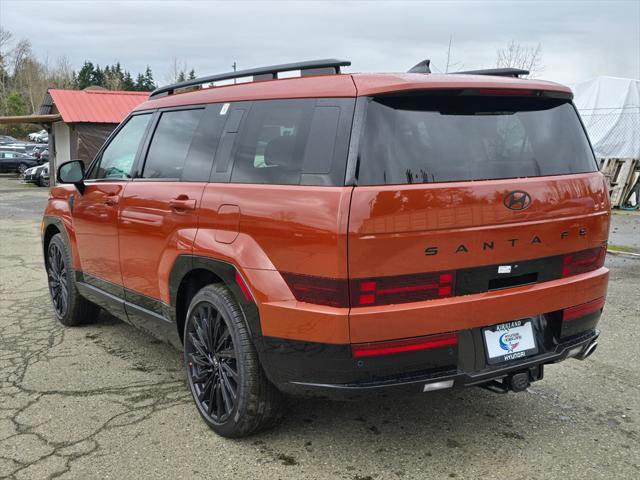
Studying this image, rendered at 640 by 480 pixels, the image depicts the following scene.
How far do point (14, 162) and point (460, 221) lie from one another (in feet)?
113

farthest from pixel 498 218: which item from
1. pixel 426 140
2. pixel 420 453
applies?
pixel 420 453

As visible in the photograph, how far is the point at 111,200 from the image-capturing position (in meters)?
4.40

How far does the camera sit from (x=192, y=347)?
144 inches

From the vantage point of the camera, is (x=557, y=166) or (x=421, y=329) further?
(x=557, y=166)

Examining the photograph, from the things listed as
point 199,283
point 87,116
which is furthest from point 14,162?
point 199,283

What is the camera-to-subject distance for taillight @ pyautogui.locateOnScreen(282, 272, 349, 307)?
2660 mm

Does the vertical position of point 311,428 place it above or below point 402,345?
below

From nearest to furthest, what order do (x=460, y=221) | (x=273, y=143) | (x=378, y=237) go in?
(x=378, y=237) → (x=460, y=221) → (x=273, y=143)

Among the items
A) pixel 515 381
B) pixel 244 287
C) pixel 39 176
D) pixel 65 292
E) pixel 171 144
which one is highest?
pixel 171 144

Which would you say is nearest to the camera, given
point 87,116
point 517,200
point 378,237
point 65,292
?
point 378,237

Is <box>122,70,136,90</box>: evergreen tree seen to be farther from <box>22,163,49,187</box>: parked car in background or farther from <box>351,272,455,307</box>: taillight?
<box>351,272,455,307</box>: taillight

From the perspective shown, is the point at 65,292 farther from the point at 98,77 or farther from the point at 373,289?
the point at 98,77

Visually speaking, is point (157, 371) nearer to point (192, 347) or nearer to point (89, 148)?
point (192, 347)

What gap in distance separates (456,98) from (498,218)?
598 millimetres
